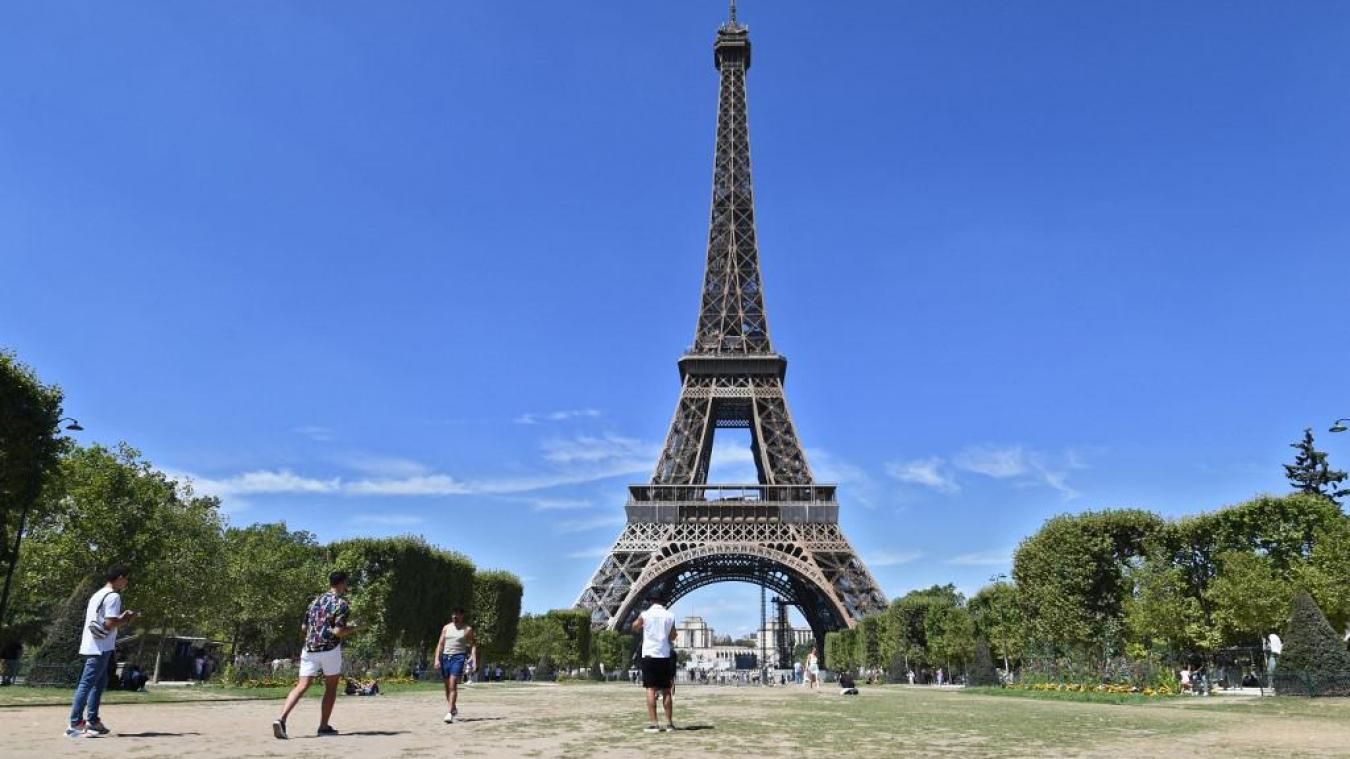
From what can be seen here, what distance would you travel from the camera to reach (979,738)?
1168 centimetres

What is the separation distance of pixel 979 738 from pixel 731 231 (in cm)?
6731

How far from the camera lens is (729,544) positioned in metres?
64.4

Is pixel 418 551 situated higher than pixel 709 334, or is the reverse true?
pixel 709 334

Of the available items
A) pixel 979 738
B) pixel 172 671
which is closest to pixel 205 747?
pixel 979 738

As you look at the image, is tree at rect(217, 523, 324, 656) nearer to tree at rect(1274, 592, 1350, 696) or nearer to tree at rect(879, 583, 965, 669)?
tree at rect(879, 583, 965, 669)

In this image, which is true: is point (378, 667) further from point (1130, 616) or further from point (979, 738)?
point (979, 738)

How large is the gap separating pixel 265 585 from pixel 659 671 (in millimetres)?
51321

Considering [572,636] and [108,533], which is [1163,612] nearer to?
[572,636]

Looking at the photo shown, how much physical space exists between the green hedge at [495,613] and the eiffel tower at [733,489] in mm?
7408

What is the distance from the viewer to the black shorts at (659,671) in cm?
1223

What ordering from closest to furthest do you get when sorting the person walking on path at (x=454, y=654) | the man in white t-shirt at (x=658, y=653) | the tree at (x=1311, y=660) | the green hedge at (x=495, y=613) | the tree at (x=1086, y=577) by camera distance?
the man in white t-shirt at (x=658, y=653) < the person walking on path at (x=454, y=654) < the tree at (x=1311, y=660) < the tree at (x=1086, y=577) < the green hedge at (x=495, y=613)

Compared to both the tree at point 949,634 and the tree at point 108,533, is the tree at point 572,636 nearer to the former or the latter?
the tree at point 949,634

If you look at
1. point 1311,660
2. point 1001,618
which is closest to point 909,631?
point 1001,618

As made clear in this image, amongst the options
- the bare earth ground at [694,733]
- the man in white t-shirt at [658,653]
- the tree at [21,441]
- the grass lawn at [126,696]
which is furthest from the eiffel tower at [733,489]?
the man in white t-shirt at [658,653]
